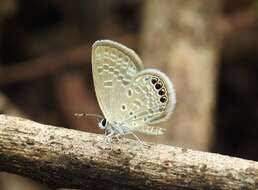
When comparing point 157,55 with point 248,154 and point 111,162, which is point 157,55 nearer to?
point 248,154

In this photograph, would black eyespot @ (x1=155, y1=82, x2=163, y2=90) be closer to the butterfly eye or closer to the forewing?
the forewing

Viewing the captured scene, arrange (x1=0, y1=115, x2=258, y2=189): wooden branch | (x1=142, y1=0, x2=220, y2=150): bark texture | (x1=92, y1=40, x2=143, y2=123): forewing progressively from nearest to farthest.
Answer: (x1=0, y1=115, x2=258, y2=189): wooden branch < (x1=92, y1=40, x2=143, y2=123): forewing < (x1=142, y1=0, x2=220, y2=150): bark texture

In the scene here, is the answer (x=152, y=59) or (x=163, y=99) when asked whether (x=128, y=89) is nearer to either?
(x=163, y=99)

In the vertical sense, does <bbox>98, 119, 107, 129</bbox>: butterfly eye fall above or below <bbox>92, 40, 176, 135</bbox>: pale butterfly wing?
below

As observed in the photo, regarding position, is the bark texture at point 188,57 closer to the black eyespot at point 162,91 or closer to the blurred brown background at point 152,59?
the blurred brown background at point 152,59

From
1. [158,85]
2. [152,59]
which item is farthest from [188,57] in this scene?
[158,85]

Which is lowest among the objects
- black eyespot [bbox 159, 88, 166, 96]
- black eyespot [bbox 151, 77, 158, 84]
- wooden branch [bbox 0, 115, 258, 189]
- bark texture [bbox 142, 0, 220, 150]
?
wooden branch [bbox 0, 115, 258, 189]

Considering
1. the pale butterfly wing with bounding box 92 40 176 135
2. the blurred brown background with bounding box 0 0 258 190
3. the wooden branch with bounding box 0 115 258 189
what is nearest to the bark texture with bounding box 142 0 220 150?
the blurred brown background with bounding box 0 0 258 190
